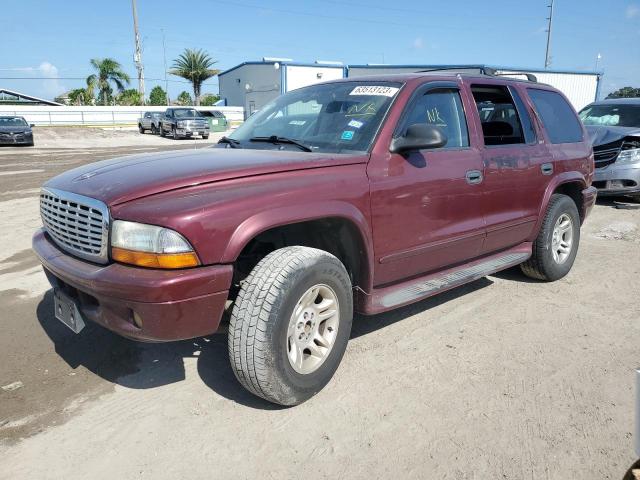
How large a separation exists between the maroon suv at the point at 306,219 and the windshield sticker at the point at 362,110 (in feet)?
0.05

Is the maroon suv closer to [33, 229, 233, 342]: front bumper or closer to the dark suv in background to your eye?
[33, 229, 233, 342]: front bumper

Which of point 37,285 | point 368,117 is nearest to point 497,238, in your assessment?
point 368,117

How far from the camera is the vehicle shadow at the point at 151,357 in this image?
3.16 metres

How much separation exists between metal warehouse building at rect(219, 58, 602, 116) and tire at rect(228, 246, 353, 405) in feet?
30.3

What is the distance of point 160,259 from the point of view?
8.05ft

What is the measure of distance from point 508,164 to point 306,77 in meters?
31.1

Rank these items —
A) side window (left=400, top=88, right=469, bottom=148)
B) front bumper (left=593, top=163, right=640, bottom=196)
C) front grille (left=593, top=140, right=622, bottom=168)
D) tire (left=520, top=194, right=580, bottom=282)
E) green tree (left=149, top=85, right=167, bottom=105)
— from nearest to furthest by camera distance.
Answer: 1. side window (left=400, top=88, right=469, bottom=148)
2. tire (left=520, top=194, right=580, bottom=282)
3. front bumper (left=593, top=163, right=640, bottom=196)
4. front grille (left=593, top=140, right=622, bottom=168)
5. green tree (left=149, top=85, right=167, bottom=105)

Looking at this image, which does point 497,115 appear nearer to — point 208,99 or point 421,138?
point 421,138

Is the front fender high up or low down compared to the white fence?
down

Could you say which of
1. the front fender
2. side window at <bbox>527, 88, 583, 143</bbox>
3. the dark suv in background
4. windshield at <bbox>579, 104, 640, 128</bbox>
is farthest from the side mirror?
windshield at <bbox>579, 104, 640, 128</bbox>

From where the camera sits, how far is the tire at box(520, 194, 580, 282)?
15.4 ft

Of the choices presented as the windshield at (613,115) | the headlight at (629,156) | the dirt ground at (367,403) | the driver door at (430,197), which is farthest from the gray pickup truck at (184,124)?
the driver door at (430,197)

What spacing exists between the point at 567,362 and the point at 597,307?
123cm

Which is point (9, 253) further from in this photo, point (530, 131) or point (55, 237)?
point (530, 131)
